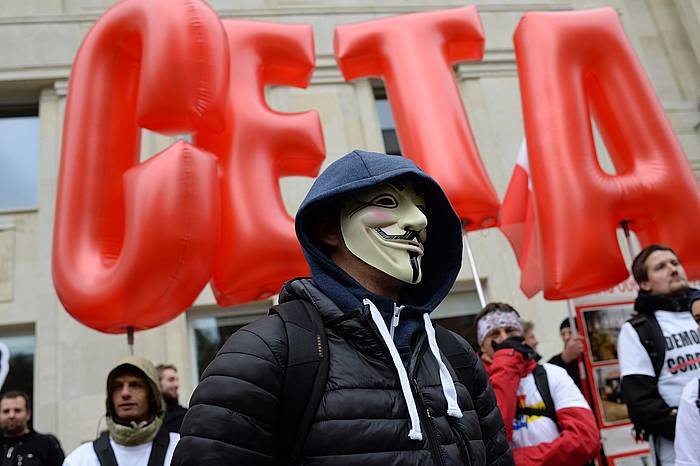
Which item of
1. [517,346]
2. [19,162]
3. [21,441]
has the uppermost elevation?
[19,162]

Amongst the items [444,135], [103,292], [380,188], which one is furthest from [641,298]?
[103,292]

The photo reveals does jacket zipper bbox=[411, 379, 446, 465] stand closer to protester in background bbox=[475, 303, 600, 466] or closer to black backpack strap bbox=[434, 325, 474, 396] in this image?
black backpack strap bbox=[434, 325, 474, 396]

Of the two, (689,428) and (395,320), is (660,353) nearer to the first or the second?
(689,428)

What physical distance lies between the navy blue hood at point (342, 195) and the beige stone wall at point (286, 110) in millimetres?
5522

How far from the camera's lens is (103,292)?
3.73 m

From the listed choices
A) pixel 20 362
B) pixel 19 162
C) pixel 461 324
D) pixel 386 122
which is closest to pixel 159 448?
pixel 20 362

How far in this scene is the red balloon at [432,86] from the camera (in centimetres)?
441

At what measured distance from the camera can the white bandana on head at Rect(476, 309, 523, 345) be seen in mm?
3260

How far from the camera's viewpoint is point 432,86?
15.6 feet

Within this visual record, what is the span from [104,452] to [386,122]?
6.55 metres

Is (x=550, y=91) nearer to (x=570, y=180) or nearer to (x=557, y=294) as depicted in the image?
(x=570, y=180)

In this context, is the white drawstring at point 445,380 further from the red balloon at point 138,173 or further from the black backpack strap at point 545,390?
the red balloon at point 138,173

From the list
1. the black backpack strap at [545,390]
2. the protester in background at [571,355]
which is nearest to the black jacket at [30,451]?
the black backpack strap at [545,390]

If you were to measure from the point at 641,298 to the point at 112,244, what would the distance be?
10.3ft
